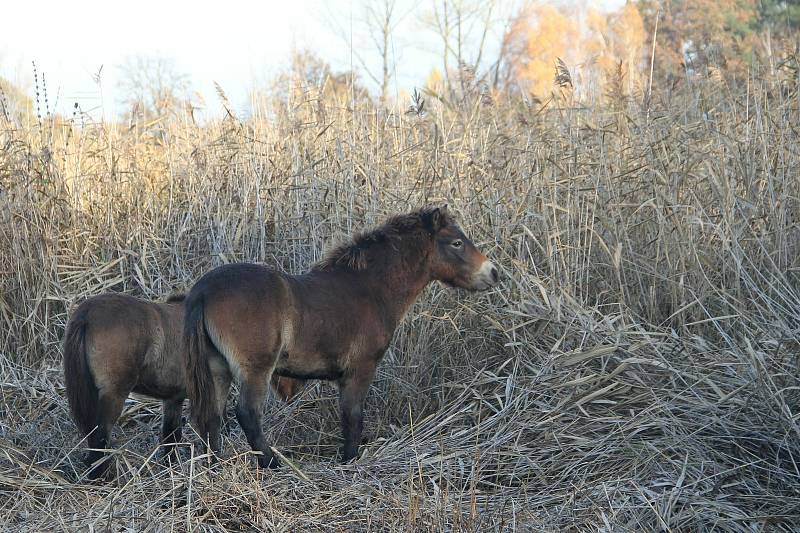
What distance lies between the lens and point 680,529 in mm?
3766

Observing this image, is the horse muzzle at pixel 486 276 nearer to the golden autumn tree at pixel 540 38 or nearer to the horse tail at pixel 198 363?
the horse tail at pixel 198 363

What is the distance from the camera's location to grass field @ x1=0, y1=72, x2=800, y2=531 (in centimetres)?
395

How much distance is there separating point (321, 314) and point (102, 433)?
4.32ft

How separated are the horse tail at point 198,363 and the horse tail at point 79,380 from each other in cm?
56

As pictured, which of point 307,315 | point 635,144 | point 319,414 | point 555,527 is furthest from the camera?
point 635,144

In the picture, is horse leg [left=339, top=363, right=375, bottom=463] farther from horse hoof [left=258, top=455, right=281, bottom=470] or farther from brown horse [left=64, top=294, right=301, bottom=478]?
brown horse [left=64, top=294, right=301, bottom=478]

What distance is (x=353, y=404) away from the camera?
5.10m

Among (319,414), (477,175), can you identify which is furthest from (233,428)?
(477,175)

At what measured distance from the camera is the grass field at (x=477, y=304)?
395cm

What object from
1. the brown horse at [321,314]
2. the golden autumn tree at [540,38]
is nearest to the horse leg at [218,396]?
the brown horse at [321,314]

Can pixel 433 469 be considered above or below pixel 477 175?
below

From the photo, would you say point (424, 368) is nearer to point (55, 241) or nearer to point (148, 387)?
point (148, 387)

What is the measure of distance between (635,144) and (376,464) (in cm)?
315

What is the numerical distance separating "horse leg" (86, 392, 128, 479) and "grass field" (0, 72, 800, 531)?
17 cm
